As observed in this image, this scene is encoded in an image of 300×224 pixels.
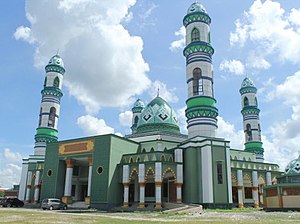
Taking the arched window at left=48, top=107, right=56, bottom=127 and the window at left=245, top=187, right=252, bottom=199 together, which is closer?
the window at left=245, top=187, right=252, bottom=199

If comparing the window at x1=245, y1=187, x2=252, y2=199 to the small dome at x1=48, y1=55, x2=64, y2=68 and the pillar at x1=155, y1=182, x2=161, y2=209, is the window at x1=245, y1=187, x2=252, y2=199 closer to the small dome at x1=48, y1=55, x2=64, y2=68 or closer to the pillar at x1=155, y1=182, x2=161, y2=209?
the pillar at x1=155, y1=182, x2=161, y2=209

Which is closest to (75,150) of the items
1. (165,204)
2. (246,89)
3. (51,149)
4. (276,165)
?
(51,149)

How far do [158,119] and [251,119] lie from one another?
14.7 m

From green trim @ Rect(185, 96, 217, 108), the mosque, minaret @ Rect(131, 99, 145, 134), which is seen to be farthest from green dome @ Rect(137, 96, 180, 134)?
minaret @ Rect(131, 99, 145, 134)

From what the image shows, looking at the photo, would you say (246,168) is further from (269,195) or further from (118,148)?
(118,148)

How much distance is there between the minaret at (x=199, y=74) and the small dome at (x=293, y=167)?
934 cm

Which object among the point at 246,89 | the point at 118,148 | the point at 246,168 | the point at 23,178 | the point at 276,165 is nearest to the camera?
the point at 118,148

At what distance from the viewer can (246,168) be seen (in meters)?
33.9

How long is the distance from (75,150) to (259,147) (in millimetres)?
24564

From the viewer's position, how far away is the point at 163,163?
28828mm

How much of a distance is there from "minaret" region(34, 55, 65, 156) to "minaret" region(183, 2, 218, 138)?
61.2ft

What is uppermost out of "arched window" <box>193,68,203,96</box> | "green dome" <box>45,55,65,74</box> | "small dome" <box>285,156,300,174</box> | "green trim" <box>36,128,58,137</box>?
"green dome" <box>45,55,65,74</box>

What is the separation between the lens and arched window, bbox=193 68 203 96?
33188 millimetres

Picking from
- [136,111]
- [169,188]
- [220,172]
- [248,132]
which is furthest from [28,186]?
[248,132]
